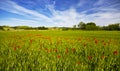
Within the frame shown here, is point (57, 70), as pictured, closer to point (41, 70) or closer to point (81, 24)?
point (41, 70)

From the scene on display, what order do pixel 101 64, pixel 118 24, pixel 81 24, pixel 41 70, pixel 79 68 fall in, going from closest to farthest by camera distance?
pixel 41 70, pixel 79 68, pixel 101 64, pixel 118 24, pixel 81 24

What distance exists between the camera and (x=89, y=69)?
11.3 ft

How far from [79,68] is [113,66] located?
1.28 metres

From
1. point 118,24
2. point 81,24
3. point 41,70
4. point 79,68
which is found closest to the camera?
point 41,70

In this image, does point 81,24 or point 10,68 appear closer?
point 10,68

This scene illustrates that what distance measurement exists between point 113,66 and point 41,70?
7.69ft

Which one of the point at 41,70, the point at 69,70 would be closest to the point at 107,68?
the point at 69,70

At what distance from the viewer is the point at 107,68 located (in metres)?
3.48

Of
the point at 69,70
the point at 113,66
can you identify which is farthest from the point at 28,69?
the point at 113,66

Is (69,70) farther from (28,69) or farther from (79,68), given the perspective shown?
(28,69)

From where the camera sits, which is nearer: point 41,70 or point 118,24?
point 41,70

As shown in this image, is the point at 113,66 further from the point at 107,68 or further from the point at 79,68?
the point at 79,68

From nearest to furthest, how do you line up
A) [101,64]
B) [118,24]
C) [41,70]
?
[41,70]
[101,64]
[118,24]

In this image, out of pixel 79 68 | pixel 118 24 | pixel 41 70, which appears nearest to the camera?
pixel 41 70
